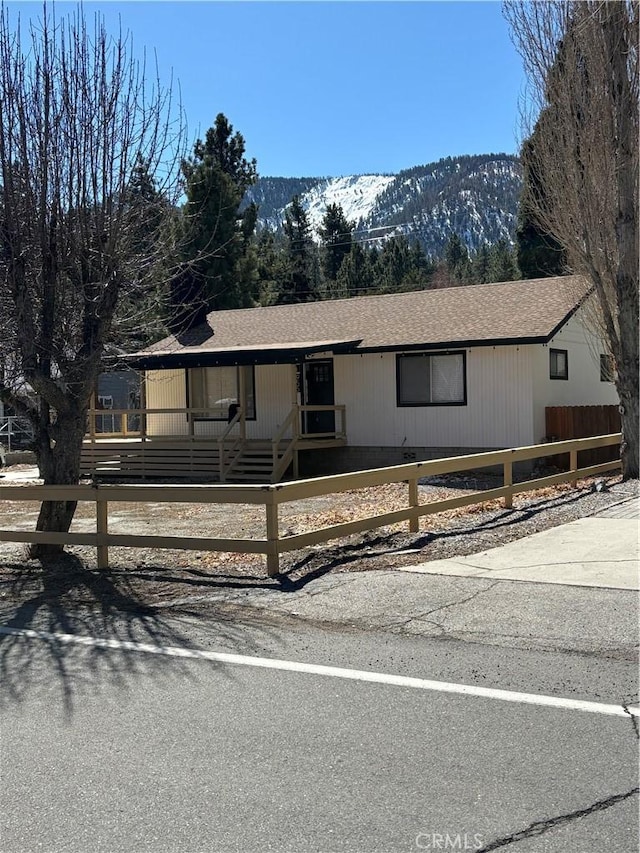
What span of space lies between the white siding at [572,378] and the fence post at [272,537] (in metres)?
12.5

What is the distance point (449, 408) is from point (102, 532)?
41.6ft

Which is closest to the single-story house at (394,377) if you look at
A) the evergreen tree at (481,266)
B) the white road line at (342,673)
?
the white road line at (342,673)

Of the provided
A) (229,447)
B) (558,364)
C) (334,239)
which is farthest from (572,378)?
(334,239)

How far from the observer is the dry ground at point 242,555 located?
8766mm

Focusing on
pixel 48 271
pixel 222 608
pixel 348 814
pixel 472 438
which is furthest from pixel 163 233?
pixel 472 438

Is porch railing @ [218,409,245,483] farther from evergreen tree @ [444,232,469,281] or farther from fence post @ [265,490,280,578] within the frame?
evergreen tree @ [444,232,469,281]

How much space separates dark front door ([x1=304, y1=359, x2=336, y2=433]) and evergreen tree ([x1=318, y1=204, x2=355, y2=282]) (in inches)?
1865

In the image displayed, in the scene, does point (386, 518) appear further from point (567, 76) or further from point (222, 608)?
point (567, 76)

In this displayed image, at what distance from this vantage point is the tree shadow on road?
19.0 ft

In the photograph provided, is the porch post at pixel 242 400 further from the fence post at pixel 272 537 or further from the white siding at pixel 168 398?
the fence post at pixel 272 537

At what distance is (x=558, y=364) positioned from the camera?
21.8 metres

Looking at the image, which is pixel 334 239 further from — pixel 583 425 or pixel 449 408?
pixel 583 425

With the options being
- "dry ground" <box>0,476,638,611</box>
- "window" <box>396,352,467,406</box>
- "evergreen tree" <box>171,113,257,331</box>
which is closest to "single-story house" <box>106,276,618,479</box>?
"window" <box>396,352,467,406</box>

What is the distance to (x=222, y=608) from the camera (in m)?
7.83
